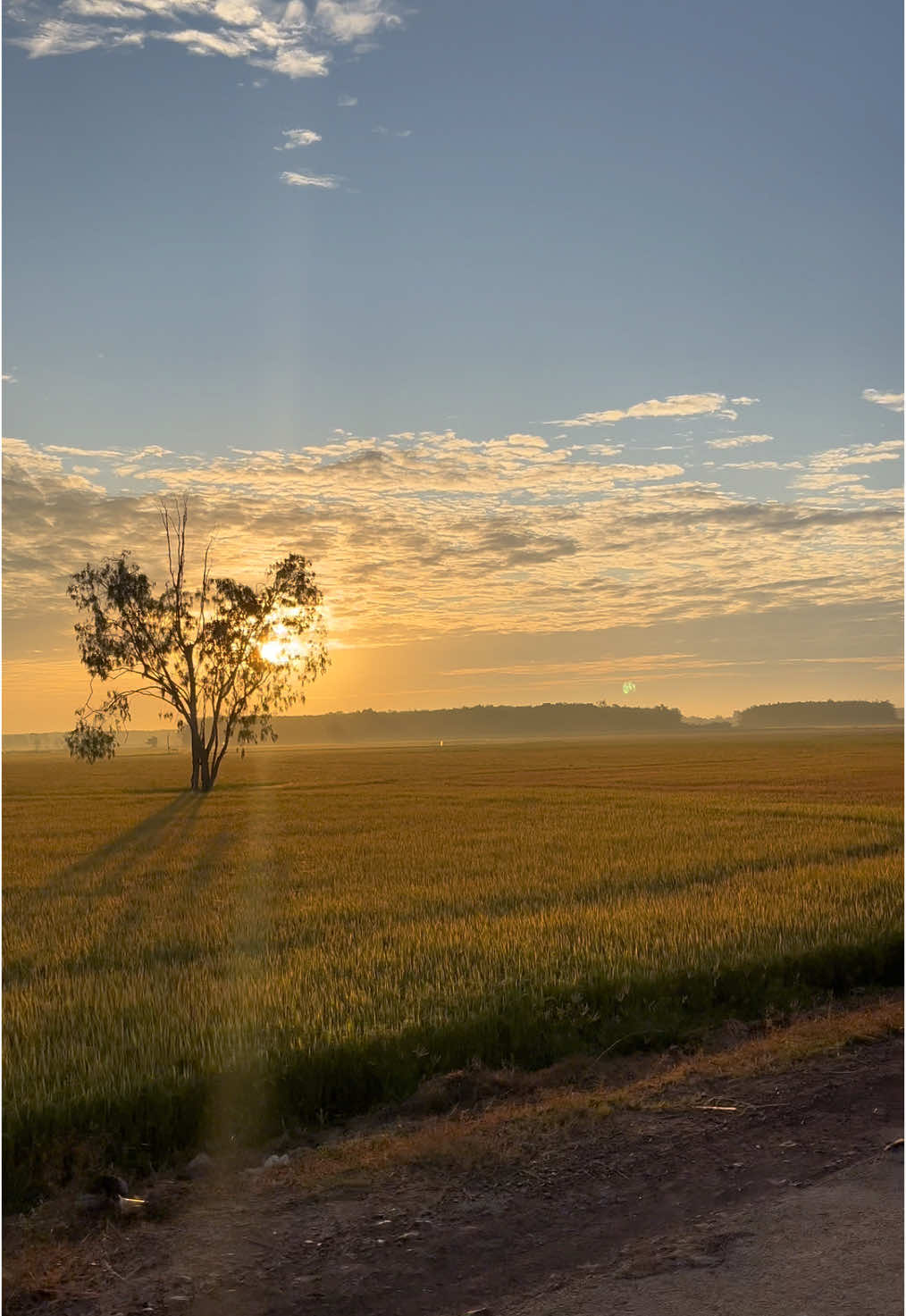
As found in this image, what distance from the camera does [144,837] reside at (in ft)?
117

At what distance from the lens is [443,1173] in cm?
703

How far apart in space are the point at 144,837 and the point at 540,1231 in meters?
31.4

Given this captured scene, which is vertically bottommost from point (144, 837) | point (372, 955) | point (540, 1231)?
point (144, 837)

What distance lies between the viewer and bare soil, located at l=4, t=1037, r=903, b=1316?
541cm

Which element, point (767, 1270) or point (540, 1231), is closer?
point (767, 1270)

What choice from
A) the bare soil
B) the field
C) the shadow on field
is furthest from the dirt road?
the shadow on field

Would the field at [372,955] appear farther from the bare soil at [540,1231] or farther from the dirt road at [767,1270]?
the dirt road at [767,1270]

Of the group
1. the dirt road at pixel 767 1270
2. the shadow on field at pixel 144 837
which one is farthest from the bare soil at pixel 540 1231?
the shadow on field at pixel 144 837

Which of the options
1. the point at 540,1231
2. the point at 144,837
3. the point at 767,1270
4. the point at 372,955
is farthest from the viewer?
the point at 144,837

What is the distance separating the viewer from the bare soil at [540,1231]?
5.41m

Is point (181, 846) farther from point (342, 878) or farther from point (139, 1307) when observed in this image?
point (139, 1307)

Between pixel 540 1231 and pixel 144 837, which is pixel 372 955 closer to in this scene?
pixel 540 1231

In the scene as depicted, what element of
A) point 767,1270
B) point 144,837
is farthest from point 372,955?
point 144,837

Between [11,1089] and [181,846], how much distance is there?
80.2ft
